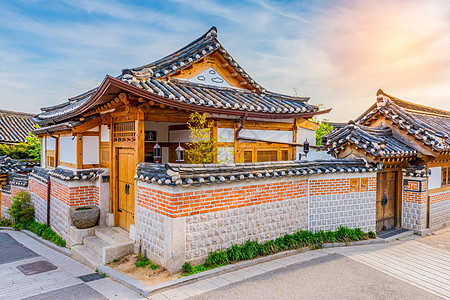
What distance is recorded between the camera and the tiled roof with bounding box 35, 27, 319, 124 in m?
7.94

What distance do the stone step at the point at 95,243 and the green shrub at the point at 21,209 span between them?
6.15 metres

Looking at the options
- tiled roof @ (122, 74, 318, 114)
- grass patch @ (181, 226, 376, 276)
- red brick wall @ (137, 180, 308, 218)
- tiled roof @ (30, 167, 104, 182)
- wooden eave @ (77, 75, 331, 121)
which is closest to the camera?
red brick wall @ (137, 180, 308, 218)

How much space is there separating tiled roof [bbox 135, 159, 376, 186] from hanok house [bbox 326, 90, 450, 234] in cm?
94

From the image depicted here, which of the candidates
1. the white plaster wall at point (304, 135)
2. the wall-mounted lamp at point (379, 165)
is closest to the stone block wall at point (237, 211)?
the wall-mounted lamp at point (379, 165)

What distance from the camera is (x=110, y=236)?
329 inches

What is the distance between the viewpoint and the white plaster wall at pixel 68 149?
32.6 ft

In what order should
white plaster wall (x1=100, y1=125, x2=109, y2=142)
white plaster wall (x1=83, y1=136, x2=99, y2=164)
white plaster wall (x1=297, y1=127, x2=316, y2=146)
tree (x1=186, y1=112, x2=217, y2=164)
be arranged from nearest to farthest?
tree (x1=186, y1=112, x2=217, y2=164)
white plaster wall (x1=100, y1=125, x2=109, y2=142)
white plaster wall (x1=83, y1=136, x2=99, y2=164)
white plaster wall (x1=297, y1=127, x2=316, y2=146)

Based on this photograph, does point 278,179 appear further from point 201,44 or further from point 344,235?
point 201,44

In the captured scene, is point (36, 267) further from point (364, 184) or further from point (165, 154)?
point (364, 184)

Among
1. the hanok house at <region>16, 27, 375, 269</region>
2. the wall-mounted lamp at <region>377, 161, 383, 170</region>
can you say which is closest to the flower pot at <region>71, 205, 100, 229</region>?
the hanok house at <region>16, 27, 375, 269</region>

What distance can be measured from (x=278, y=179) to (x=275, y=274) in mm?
2493

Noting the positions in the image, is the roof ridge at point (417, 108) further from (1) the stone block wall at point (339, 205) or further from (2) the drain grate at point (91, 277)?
(2) the drain grate at point (91, 277)

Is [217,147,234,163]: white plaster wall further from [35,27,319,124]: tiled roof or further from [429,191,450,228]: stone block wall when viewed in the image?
[429,191,450,228]: stone block wall

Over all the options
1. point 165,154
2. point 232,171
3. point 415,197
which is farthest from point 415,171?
point 165,154
